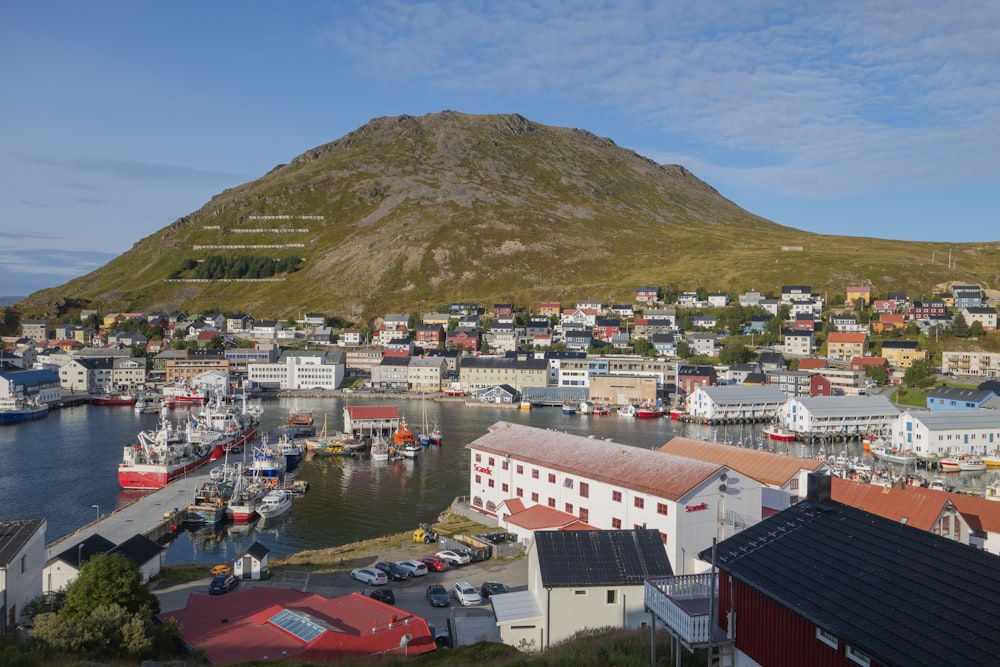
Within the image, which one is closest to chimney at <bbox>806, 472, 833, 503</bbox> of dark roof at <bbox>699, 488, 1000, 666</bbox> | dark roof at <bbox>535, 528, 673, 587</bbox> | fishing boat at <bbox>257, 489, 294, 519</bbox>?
dark roof at <bbox>699, 488, 1000, 666</bbox>

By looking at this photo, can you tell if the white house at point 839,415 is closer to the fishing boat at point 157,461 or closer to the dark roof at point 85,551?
the fishing boat at point 157,461

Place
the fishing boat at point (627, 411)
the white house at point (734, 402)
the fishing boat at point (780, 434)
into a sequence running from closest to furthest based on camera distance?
1. the fishing boat at point (780, 434)
2. the white house at point (734, 402)
3. the fishing boat at point (627, 411)

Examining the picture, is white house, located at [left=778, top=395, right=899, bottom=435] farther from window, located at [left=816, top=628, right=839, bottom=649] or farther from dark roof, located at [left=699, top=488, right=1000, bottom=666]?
window, located at [left=816, top=628, right=839, bottom=649]

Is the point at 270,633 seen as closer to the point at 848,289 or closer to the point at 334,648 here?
the point at 334,648

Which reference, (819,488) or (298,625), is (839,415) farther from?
(298,625)

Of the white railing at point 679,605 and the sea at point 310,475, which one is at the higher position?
the white railing at point 679,605

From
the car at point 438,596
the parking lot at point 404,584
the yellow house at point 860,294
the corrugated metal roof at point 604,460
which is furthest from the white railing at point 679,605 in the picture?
the yellow house at point 860,294

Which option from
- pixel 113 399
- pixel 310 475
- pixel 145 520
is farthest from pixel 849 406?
pixel 113 399

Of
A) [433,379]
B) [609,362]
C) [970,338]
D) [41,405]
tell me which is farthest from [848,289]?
[41,405]
